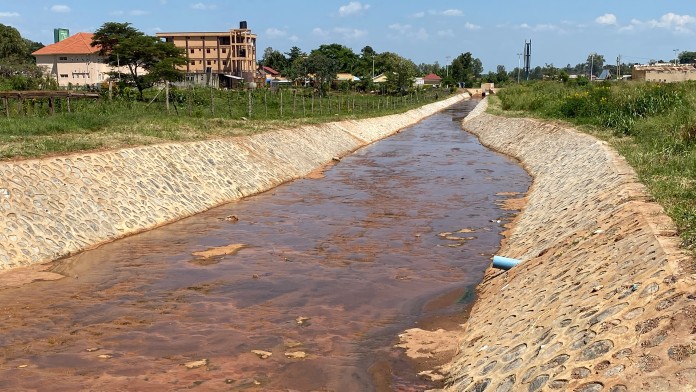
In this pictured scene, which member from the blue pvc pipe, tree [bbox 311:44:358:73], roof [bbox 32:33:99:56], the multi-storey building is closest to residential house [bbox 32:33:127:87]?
roof [bbox 32:33:99:56]

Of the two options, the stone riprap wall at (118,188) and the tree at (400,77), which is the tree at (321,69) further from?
the stone riprap wall at (118,188)

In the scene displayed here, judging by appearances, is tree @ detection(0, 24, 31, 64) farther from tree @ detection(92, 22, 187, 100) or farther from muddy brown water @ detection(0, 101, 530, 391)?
muddy brown water @ detection(0, 101, 530, 391)

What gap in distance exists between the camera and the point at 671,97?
29.9 m

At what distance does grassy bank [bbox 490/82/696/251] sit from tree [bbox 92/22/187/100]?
28.9 metres

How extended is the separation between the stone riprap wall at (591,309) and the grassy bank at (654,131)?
0.37 metres

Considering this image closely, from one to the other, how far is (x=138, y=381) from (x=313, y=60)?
354 feet

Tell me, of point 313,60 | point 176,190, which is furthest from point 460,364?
point 313,60

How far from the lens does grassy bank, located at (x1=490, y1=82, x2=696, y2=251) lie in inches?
458

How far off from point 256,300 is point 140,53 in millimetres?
46445

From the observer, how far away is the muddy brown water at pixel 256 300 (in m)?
8.92

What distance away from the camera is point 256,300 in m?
11.9

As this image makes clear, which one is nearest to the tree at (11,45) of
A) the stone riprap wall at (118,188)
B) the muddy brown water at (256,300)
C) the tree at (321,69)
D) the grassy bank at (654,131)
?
the tree at (321,69)

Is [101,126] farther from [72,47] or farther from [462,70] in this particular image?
[462,70]

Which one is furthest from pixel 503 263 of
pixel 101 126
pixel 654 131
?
pixel 101 126
